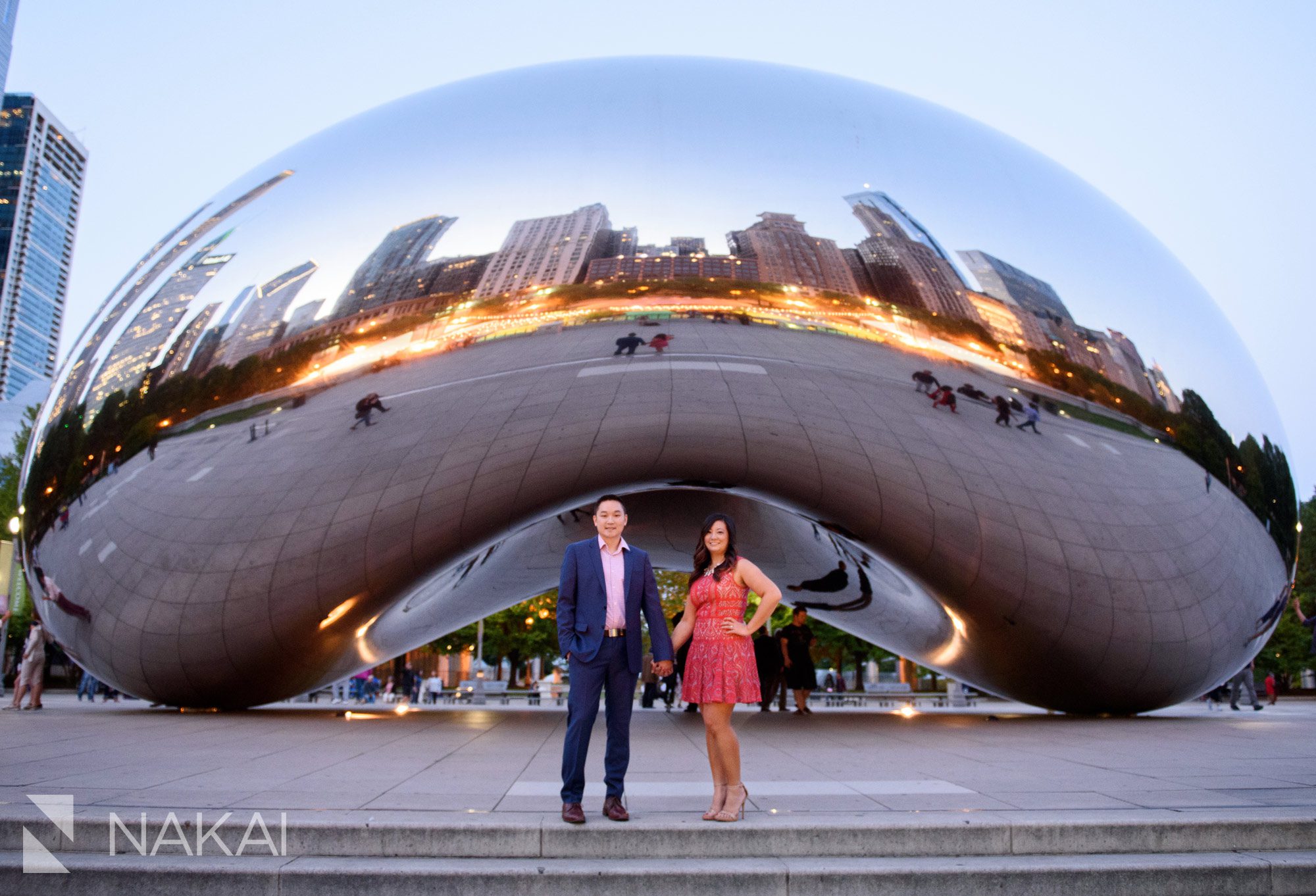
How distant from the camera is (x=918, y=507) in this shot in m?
7.50

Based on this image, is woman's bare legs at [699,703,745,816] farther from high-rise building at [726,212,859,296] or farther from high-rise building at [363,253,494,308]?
high-rise building at [363,253,494,308]

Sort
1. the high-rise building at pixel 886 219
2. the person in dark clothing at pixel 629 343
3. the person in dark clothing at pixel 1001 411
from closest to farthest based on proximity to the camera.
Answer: the person in dark clothing at pixel 629 343
the person in dark clothing at pixel 1001 411
the high-rise building at pixel 886 219

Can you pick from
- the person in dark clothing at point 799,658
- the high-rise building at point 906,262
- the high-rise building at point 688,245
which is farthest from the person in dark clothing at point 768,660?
the high-rise building at point 688,245

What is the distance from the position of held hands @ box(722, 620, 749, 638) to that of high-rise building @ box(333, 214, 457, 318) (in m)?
4.31

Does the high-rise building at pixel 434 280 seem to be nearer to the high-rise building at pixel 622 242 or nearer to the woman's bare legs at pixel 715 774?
the high-rise building at pixel 622 242

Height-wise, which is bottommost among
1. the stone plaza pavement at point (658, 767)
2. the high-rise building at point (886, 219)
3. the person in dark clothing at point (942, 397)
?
the stone plaza pavement at point (658, 767)

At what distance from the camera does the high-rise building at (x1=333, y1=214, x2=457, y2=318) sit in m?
7.20

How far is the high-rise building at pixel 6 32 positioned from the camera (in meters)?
138

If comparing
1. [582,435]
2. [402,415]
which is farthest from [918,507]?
[402,415]

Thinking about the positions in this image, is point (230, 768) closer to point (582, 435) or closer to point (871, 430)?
point (582, 435)

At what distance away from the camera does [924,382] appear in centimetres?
711

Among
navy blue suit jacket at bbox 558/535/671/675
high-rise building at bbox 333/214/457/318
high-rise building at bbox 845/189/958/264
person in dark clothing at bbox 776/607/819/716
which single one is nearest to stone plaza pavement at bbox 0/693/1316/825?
navy blue suit jacket at bbox 558/535/671/675

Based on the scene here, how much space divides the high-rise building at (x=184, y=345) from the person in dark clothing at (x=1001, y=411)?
245 inches

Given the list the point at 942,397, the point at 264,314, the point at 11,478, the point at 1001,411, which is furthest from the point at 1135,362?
the point at 11,478
